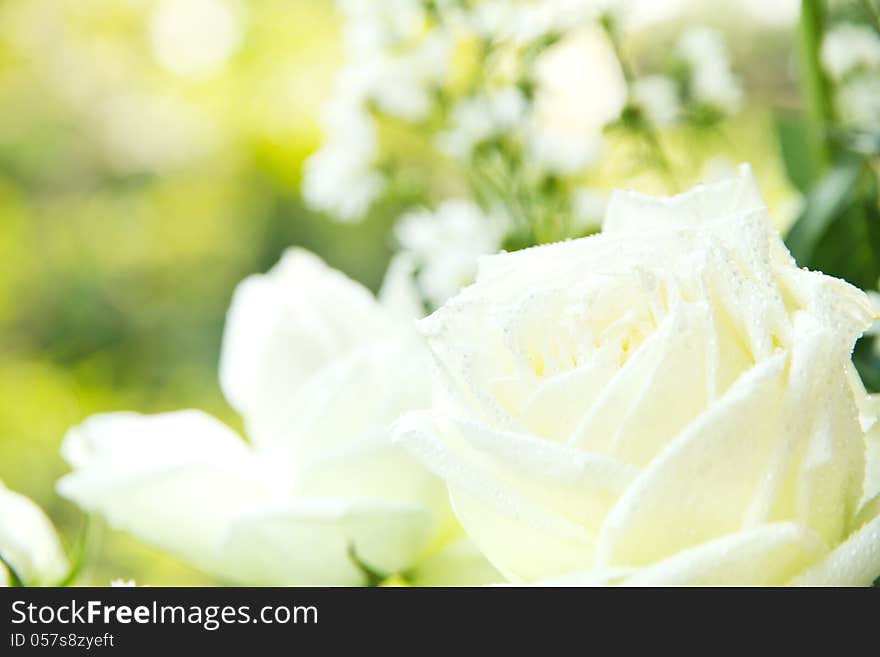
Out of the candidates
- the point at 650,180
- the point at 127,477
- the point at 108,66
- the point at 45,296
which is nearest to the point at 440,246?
the point at 650,180

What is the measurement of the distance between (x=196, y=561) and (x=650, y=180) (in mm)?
295

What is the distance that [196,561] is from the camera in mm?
225

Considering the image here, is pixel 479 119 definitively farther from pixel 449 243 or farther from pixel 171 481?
pixel 171 481

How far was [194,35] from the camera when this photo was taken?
5.76 feet

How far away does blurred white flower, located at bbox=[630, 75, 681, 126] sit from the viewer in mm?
441

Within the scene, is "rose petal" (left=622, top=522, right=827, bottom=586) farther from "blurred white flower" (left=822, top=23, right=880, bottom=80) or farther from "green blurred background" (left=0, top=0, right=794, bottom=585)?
"green blurred background" (left=0, top=0, right=794, bottom=585)

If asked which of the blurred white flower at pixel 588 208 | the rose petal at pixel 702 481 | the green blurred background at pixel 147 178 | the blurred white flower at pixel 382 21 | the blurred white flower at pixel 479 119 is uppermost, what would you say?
the green blurred background at pixel 147 178

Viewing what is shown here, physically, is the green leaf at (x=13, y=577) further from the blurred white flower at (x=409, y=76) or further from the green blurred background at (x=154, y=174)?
the green blurred background at (x=154, y=174)

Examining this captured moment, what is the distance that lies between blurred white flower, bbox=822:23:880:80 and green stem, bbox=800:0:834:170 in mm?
119

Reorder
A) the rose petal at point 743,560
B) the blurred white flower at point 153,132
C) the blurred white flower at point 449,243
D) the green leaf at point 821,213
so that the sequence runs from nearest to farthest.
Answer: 1. the rose petal at point 743,560
2. the green leaf at point 821,213
3. the blurred white flower at point 449,243
4. the blurred white flower at point 153,132

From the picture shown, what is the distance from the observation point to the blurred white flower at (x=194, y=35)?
1737 millimetres

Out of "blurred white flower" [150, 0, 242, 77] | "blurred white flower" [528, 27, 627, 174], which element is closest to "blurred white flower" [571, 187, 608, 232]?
"blurred white flower" [528, 27, 627, 174]

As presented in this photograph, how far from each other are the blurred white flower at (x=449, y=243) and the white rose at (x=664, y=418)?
22 centimetres

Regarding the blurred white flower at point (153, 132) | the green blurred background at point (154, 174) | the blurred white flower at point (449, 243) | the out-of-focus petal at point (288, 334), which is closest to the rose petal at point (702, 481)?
the out-of-focus petal at point (288, 334)
